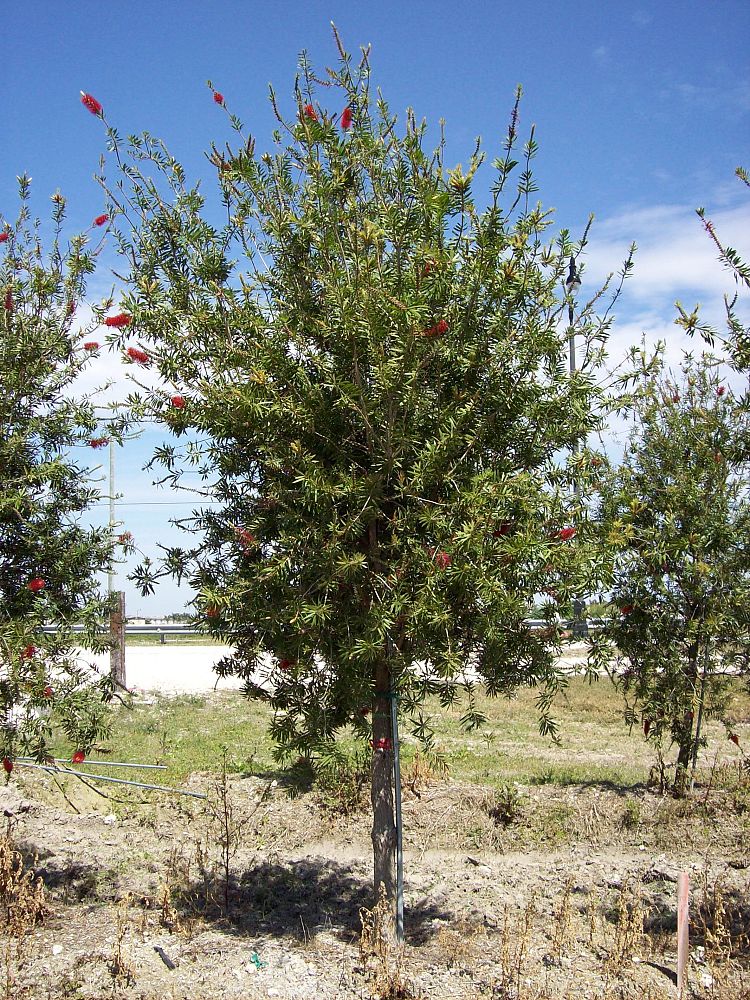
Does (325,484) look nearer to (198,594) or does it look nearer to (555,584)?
(198,594)

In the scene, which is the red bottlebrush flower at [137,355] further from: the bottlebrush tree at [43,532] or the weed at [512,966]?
the weed at [512,966]

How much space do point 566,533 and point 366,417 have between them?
1176 mm

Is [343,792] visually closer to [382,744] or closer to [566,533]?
[382,744]

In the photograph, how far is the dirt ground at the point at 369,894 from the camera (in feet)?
15.5

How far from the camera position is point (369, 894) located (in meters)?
6.29

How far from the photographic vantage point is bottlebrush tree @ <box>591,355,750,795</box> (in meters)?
7.51

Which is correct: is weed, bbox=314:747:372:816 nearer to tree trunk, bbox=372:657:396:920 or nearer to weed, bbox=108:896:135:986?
tree trunk, bbox=372:657:396:920

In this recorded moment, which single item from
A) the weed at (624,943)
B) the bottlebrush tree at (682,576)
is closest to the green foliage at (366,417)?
the weed at (624,943)

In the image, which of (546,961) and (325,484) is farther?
(546,961)

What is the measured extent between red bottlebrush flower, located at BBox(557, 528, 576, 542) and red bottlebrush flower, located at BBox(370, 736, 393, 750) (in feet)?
5.23

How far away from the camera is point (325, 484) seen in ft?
13.6

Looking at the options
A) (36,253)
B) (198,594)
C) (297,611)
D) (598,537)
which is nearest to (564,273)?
(598,537)

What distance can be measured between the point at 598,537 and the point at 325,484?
153 cm

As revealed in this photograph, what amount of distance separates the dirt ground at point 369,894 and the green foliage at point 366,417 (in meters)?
1.49
